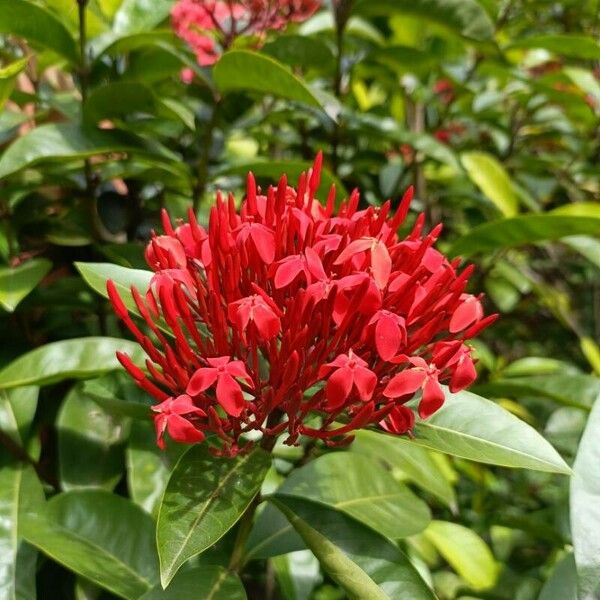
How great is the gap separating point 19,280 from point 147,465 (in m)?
0.33

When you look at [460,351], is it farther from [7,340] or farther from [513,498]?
[513,498]

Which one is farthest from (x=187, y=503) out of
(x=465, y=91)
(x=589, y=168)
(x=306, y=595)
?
(x=589, y=168)

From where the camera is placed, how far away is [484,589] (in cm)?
136

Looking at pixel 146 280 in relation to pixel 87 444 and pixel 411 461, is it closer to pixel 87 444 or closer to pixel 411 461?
pixel 87 444

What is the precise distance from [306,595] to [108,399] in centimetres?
40

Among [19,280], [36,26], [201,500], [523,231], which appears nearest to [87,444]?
[19,280]

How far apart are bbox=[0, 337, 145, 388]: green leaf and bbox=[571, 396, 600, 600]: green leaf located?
560 millimetres

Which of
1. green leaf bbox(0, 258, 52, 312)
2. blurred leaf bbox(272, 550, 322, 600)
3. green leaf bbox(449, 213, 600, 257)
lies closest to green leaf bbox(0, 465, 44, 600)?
green leaf bbox(0, 258, 52, 312)

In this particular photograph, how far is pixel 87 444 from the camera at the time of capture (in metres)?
1.05

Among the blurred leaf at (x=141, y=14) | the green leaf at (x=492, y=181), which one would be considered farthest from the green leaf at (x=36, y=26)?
the green leaf at (x=492, y=181)

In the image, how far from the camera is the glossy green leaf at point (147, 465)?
0.96m

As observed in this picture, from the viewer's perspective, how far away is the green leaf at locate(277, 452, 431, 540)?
3.13ft

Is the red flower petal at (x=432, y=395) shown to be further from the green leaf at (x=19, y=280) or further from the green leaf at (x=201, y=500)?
the green leaf at (x=19, y=280)

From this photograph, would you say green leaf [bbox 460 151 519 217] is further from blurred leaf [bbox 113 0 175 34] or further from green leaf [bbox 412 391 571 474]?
green leaf [bbox 412 391 571 474]
